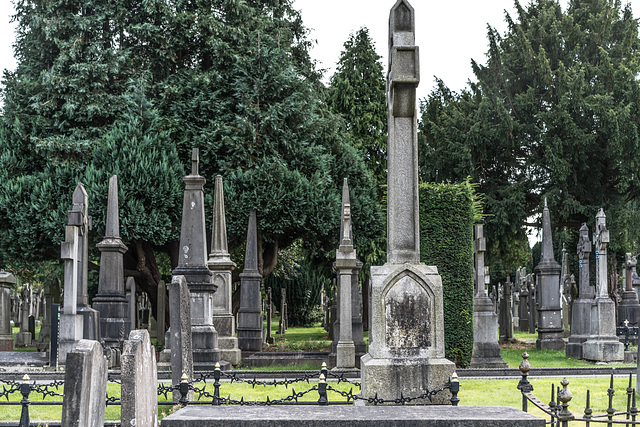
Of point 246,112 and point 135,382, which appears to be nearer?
point 135,382

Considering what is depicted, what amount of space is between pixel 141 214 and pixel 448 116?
15.9 metres

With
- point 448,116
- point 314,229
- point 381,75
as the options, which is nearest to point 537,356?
point 314,229

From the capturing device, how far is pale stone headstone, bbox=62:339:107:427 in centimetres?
468

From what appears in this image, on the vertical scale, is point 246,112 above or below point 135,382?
above

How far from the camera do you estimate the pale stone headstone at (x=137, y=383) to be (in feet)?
16.0

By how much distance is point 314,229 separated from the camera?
76.4 feet

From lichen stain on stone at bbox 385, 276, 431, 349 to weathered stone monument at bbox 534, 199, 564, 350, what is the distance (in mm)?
15430

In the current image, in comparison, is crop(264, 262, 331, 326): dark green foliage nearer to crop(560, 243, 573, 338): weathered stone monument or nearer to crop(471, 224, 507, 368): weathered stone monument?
crop(560, 243, 573, 338): weathered stone monument

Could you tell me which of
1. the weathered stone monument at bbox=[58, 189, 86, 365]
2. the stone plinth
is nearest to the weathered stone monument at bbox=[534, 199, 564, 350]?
the weathered stone monument at bbox=[58, 189, 86, 365]

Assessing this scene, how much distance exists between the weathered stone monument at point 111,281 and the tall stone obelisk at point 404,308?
34.6ft

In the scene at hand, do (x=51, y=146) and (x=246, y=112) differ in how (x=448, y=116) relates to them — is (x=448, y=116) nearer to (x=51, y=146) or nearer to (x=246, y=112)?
(x=246, y=112)

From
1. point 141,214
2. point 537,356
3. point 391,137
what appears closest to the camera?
point 391,137

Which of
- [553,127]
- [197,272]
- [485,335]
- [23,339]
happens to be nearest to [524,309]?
[553,127]

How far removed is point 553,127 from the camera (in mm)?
29266
